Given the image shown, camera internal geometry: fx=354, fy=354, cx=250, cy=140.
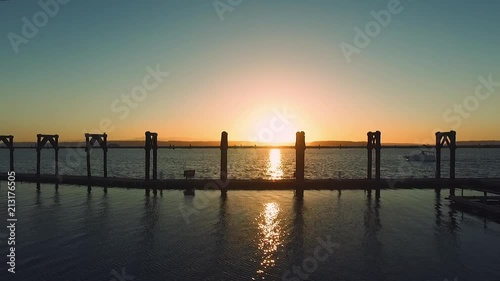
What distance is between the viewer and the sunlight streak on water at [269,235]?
13.9 m

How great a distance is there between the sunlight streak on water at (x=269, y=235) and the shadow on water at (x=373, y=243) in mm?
3678

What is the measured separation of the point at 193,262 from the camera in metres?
13.6

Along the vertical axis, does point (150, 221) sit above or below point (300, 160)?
below

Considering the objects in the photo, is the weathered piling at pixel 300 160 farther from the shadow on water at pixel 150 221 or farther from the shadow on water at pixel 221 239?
the shadow on water at pixel 150 221

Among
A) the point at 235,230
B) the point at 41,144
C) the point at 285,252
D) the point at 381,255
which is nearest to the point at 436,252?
the point at 381,255

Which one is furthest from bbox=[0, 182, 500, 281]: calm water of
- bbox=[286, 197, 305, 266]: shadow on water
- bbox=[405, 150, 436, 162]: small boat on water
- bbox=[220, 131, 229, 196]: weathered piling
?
bbox=[405, 150, 436, 162]: small boat on water

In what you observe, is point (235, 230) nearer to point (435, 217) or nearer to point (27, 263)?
point (27, 263)

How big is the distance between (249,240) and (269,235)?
1.36m

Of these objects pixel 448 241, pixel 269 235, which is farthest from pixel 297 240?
pixel 448 241

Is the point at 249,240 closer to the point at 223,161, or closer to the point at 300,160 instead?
the point at 223,161

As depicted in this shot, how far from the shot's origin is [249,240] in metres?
16.8

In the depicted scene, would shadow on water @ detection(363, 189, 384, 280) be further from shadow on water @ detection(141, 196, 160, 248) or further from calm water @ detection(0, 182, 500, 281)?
shadow on water @ detection(141, 196, 160, 248)

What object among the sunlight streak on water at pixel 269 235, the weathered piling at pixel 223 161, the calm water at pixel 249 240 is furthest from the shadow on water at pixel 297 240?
the weathered piling at pixel 223 161

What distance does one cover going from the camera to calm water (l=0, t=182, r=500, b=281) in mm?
12773
